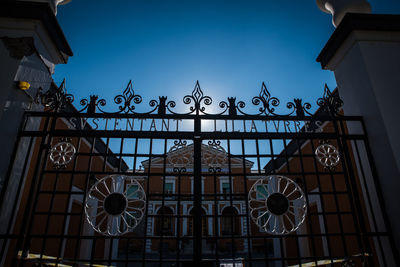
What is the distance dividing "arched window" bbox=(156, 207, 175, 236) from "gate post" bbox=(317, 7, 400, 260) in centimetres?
277

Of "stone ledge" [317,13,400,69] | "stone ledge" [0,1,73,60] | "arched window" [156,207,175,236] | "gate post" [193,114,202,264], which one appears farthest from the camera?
"stone ledge" [317,13,400,69]

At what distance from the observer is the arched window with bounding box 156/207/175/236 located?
3.07 m

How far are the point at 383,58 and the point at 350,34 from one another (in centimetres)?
57

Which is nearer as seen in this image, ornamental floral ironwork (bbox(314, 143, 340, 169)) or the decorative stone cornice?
the decorative stone cornice

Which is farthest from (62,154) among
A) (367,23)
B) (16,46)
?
(367,23)

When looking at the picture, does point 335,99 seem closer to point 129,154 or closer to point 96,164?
point 129,154

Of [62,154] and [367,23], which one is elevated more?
[367,23]

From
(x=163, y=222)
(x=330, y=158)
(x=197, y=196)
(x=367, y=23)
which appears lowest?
(x=163, y=222)

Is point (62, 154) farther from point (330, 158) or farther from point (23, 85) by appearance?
point (330, 158)

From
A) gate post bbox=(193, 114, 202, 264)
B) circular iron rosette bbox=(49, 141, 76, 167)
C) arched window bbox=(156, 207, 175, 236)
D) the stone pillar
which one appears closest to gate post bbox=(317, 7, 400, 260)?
gate post bbox=(193, 114, 202, 264)

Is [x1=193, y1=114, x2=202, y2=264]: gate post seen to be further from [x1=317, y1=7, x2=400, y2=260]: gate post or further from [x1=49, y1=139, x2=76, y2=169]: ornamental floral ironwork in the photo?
[x1=317, y1=7, x2=400, y2=260]: gate post

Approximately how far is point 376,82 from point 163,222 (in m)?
3.36

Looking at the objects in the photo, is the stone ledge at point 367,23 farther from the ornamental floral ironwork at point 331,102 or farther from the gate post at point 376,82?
the ornamental floral ironwork at point 331,102

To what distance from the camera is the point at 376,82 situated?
10.1ft
